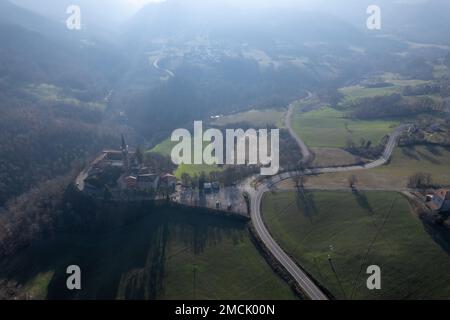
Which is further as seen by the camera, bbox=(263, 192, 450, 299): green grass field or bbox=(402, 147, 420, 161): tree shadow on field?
bbox=(402, 147, 420, 161): tree shadow on field

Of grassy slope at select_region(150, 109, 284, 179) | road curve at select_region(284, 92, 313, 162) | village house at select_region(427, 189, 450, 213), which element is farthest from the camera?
grassy slope at select_region(150, 109, 284, 179)

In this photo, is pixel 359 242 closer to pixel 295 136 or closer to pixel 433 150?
pixel 433 150

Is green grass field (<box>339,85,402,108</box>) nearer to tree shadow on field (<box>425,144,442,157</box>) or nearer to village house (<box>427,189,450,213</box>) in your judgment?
tree shadow on field (<box>425,144,442,157</box>)

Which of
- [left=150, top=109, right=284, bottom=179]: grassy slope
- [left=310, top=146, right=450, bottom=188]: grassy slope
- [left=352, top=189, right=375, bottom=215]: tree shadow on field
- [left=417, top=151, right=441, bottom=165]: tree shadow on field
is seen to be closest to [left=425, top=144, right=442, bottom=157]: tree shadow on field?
[left=310, top=146, right=450, bottom=188]: grassy slope

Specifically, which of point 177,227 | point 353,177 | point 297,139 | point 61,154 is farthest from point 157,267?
point 61,154

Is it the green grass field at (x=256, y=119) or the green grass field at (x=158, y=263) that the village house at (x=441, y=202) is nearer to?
the green grass field at (x=158, y=263)

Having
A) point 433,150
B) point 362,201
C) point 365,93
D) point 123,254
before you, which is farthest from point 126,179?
point 365,93
